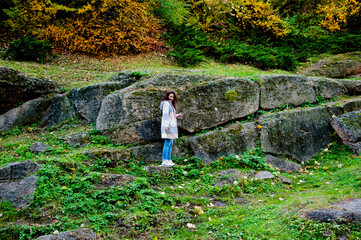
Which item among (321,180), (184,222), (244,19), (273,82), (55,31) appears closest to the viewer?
(184,222)

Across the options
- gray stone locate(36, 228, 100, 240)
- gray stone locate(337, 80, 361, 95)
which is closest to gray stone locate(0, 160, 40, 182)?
gray stone locate(36, 228, 100, 240)

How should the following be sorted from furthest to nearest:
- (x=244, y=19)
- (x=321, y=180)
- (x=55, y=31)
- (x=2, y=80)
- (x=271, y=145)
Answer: (x=244, y=19)
(x=55, y=31)
(x=2, y=80)
(x=271, y=145)
(x=321, y=180)

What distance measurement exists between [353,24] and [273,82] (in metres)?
9.91

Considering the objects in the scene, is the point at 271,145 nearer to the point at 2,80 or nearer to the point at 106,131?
the point at 106,131

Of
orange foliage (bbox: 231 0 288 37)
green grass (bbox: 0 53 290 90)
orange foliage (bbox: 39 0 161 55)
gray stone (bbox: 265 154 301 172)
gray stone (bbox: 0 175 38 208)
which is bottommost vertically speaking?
gray stone (bbox: 265 154 301 172)

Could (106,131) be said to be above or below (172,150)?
above

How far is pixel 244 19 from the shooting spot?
1396 cm

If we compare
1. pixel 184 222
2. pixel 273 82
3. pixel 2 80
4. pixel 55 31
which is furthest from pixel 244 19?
pixel 184 222

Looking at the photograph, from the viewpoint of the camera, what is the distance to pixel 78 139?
6.54 metres

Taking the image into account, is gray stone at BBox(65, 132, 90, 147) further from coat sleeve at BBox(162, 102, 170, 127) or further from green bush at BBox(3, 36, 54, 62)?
green bush at BBox(3, 36, 54, 62)

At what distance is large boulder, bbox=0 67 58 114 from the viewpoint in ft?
24.9

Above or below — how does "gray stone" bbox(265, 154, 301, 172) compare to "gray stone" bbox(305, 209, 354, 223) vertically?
below

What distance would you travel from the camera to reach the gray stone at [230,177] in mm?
5453

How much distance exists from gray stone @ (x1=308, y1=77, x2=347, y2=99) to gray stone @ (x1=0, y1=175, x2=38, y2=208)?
878cm
